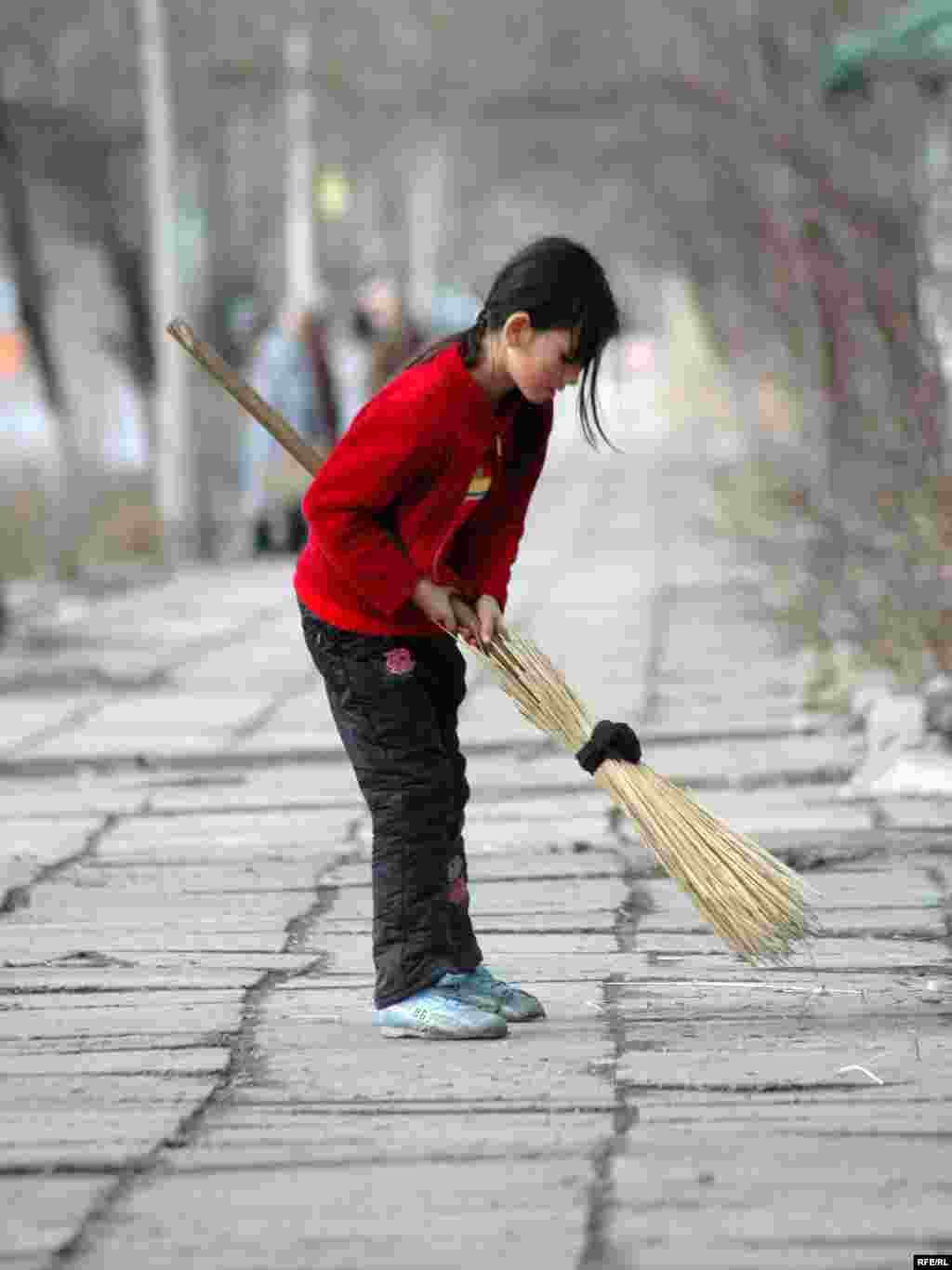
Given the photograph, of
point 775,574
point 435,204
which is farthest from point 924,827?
point 435,204

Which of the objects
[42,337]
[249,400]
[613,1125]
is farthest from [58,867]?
[42,337]

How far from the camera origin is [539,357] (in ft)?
15.3

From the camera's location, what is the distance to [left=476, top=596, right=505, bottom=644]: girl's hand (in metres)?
4.82

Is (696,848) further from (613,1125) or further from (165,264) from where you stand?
(165,264)

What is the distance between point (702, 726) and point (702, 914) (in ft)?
14.7

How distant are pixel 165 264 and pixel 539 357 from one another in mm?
16716

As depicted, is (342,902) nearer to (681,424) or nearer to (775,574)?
(775,574)

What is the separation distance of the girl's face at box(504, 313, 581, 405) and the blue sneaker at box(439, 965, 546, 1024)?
1049 mm

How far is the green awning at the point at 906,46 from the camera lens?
11.4m

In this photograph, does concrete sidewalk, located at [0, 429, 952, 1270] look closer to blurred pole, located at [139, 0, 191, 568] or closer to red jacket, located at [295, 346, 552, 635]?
red jacket, located at [295, 346, 552, 635]

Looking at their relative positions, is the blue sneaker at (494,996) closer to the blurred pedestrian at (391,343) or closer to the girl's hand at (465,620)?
the girl's hand at (465,620)

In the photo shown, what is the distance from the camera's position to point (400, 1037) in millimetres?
4863

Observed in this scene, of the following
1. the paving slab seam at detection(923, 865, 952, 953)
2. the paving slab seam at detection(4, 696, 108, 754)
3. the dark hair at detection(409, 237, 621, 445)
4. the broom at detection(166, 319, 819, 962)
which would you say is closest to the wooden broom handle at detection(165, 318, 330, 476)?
the broom at detection(166, 319, 819, 962)

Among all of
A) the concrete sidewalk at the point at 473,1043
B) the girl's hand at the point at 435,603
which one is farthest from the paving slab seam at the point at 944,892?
the girl's hand at the point at 435,603
